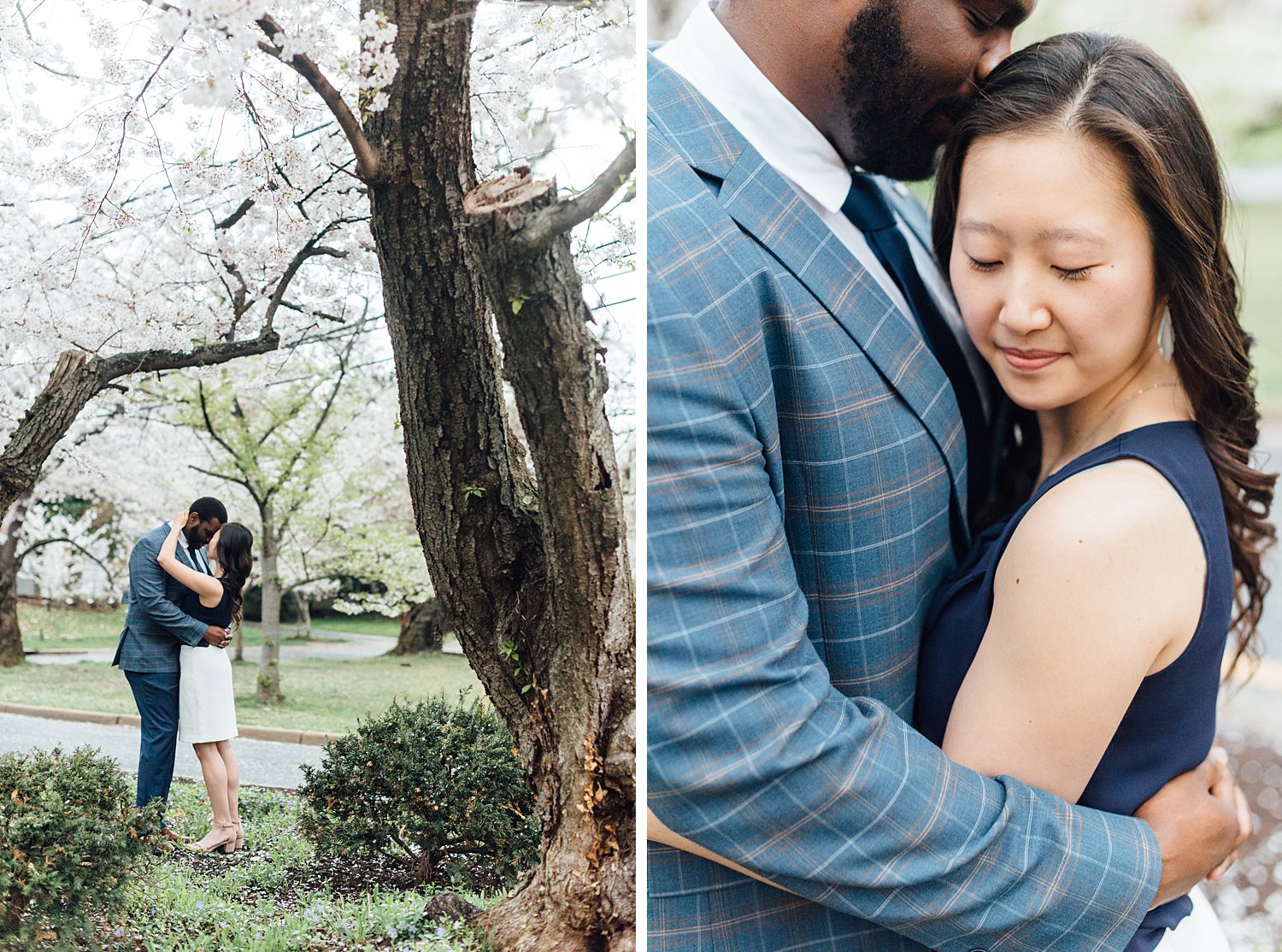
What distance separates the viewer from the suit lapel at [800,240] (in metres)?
1.23

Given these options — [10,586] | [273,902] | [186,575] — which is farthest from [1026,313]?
[10,586]

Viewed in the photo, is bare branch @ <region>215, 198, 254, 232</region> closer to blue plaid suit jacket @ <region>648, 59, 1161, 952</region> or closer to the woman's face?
blue plaid suit jacket @ <region>648, 59, 1161, 952</region>

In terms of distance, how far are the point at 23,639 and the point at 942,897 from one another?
1.46 m

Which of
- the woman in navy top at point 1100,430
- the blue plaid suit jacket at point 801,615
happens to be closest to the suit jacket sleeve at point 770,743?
the blue plaid suit jacket at point 801,615

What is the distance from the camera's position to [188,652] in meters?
1.56

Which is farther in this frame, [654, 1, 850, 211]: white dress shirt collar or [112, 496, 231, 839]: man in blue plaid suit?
[112, 496, 231, 839]: man in blue plaid suit

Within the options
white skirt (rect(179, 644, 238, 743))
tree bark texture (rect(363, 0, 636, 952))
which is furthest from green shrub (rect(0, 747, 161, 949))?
tree bark texture (rect(363, 0, 636, 952))

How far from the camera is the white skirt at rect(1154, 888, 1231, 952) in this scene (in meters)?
1.47

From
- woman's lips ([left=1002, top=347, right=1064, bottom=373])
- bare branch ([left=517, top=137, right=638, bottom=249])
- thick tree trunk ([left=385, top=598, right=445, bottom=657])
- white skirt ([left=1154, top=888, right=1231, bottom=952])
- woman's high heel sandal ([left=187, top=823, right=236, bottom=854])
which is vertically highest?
bare branch ([left=517, top=137, right=638, bottom=249])

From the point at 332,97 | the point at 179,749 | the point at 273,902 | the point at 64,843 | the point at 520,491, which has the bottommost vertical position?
the point at 273,902

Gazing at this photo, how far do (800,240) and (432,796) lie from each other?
1.03m

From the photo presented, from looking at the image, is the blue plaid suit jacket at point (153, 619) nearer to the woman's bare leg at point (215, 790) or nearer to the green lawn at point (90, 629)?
the green lawn at point (90, 629)

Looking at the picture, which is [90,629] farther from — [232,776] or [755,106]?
[755,106]

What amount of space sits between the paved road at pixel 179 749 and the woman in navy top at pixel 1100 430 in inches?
38.8
